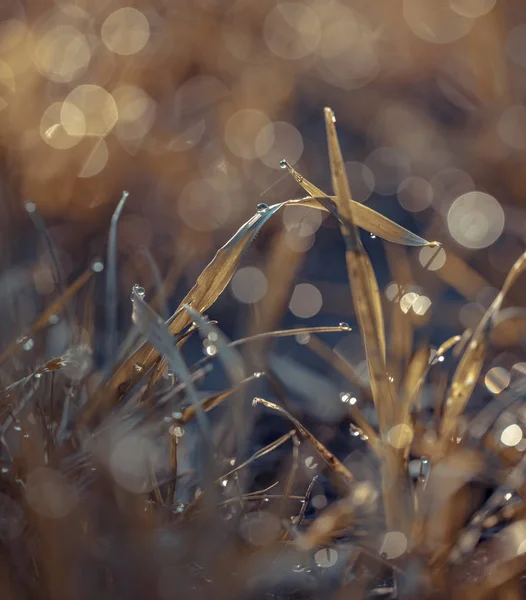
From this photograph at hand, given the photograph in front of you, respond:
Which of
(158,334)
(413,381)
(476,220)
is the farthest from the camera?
(476,220)

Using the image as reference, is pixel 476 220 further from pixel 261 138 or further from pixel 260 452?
pixel 260 452

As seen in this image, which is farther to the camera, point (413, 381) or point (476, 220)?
point (476, 220)

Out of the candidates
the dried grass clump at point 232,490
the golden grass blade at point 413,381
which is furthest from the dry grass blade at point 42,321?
the golden grass blade at point 413,381

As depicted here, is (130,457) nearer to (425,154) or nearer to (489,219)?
(489,219)

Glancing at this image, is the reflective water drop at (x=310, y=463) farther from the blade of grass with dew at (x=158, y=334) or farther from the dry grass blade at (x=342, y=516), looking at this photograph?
the blade of grass with dew at (x=158, y=334)

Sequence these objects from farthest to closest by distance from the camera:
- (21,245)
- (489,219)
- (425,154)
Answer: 1. (425,154)
2. (489,219)
3. (21,245)

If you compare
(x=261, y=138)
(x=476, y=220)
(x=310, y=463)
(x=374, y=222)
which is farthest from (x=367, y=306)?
(x=261, y=138)

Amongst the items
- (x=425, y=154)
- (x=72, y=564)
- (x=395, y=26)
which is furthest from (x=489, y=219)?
(x=72, y=564)
